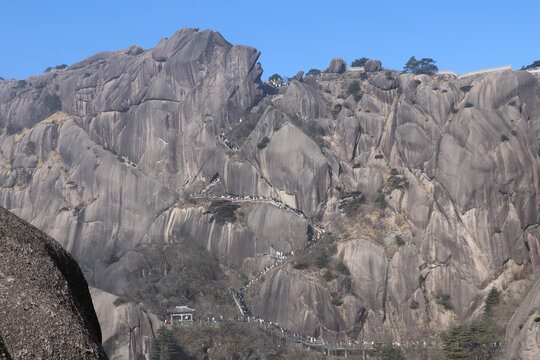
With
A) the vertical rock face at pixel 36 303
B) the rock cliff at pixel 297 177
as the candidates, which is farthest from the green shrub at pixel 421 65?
the vertical rock face at pixel 36 303

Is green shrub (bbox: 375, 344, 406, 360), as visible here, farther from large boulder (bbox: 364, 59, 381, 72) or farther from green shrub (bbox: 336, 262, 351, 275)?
large boulder (bbox: 364, 59, 381, 72)

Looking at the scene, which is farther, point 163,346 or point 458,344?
point 163,346

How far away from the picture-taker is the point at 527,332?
47.9 metres

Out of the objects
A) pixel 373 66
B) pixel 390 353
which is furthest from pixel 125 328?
pixel 373 66

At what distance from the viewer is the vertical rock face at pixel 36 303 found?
10.2 m

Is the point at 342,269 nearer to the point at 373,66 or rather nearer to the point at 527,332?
the point at 527,332

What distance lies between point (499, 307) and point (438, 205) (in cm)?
2226

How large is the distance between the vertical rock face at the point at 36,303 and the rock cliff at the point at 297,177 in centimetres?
9353

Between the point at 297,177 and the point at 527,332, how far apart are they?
8506 centimetres

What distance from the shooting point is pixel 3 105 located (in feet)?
575

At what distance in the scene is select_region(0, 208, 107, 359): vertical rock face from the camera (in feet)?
33.5

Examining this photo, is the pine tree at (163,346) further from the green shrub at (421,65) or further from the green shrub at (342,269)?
the green shrub at (421,65)

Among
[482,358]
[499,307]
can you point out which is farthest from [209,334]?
[499,307]

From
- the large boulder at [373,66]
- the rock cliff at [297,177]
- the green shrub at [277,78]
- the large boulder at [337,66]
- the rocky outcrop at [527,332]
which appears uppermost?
the green shrub at [277,78]
